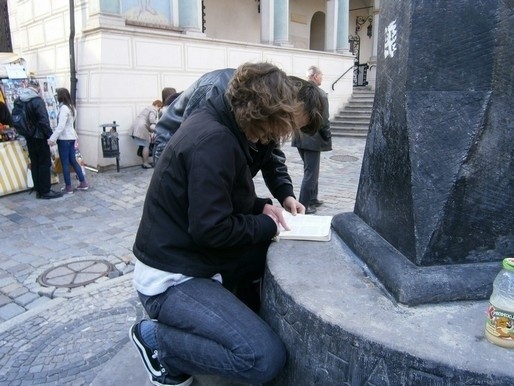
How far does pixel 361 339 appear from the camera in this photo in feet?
4.94

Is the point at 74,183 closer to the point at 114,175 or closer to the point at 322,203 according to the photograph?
the point at 114,175

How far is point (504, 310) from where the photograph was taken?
142cm

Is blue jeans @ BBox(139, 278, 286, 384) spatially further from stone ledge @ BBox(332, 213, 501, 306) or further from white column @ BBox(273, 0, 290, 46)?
white column @ BBox(273, 0, 290, 46)

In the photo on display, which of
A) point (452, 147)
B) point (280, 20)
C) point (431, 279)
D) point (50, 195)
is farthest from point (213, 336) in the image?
point (280, 20)

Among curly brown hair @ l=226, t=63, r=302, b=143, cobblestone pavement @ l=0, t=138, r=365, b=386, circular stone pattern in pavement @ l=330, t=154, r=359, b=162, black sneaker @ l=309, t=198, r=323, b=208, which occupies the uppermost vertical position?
curly brown hair @ l=226, t=63, r=302, b=143

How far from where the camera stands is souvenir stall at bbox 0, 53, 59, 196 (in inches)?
274

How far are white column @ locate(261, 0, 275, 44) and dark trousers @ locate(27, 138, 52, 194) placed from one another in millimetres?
7493

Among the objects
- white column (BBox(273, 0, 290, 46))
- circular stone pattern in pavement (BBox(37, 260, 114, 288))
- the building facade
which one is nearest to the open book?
circular stone pattern in pavement (BBox(37, 260, 114, 288))

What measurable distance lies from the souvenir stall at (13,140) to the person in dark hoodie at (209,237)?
19.6ft

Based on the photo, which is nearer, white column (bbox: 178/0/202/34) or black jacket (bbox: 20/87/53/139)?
black jacket (bbox: 20/87/53/139)

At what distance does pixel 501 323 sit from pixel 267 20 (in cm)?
1214

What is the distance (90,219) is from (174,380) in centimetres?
428

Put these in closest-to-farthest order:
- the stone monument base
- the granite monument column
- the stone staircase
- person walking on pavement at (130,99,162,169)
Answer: the stone monument base → the granite monument column → person walking on pavement at (130,99,162,169) → the stone staircase

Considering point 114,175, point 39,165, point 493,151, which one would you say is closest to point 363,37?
point 114,175
